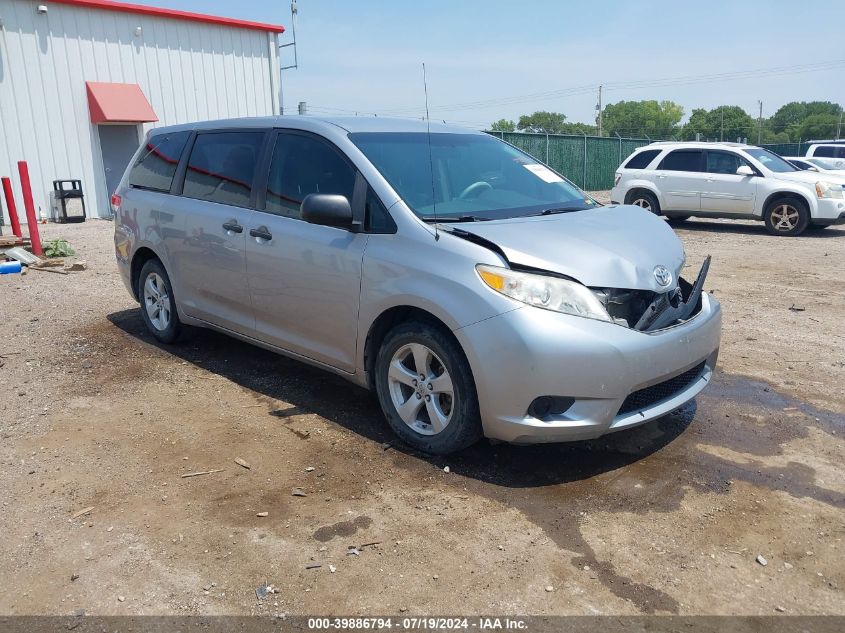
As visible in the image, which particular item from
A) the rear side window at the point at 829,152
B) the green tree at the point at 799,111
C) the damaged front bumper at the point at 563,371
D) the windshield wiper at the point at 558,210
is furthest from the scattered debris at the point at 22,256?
the green tree at the point at 799,111

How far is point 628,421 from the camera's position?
356cm

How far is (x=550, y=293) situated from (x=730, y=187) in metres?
11.9

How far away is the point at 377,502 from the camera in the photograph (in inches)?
136

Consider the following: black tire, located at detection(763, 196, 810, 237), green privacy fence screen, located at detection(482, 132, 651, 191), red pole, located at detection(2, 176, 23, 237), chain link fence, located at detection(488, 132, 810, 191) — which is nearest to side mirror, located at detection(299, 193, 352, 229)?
red pole, located at detection(2, 176, 23, 237)

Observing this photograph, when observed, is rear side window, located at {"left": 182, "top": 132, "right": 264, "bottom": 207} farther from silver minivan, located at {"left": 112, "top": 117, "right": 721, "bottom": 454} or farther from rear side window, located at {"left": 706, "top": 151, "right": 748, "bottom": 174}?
rear side window, located at {"left": 706, "top": 151, "right": 748, "bottom": 174}

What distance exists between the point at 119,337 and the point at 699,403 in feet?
16.1

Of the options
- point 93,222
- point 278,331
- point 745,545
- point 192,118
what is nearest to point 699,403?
point 745,545

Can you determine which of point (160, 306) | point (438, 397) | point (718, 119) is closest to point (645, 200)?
point (160, 306)

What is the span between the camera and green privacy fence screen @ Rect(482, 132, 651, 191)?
2420 centimetres

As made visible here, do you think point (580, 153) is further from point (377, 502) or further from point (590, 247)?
point (377, 502)

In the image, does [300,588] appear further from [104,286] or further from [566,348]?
[104,286]

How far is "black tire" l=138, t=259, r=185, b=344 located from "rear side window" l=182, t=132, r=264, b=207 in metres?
0.79

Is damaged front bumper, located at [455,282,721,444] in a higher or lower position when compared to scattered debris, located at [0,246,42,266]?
higher

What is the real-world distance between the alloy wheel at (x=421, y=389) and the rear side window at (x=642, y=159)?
41.0 feet
